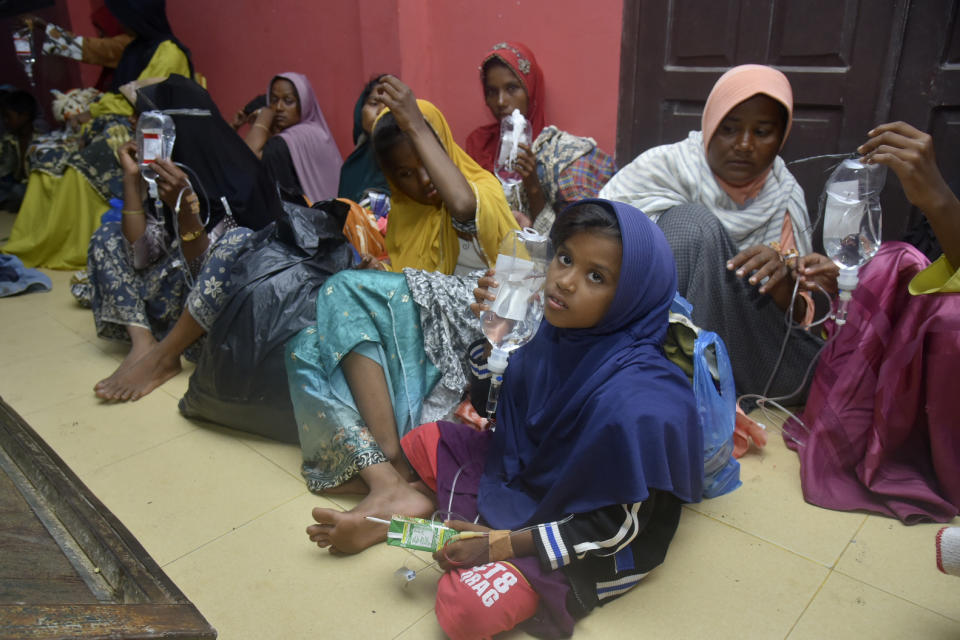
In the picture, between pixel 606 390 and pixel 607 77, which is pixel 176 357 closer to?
pixel 606 390

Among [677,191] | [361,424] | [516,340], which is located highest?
[677,191]

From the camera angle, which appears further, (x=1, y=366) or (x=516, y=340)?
(x=1, y=366)

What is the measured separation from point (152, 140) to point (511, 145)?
5.15ft

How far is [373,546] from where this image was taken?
1750 millimetres

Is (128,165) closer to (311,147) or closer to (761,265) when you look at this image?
(311,147)

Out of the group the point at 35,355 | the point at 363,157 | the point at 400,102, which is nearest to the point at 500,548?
the point at 400,102

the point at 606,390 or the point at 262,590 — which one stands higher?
the point at 606,390

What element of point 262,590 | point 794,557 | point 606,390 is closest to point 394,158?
point 606,390

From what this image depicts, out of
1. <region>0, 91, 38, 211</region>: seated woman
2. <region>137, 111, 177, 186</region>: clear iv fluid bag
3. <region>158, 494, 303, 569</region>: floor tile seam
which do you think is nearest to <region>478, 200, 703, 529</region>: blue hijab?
<region>158, 494, 303, 569</region>: floor tile seam

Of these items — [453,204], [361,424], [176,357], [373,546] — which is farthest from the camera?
[176,357]

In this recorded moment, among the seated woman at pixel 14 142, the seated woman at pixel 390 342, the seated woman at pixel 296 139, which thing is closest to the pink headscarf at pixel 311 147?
the seated woman at pixel 296 139

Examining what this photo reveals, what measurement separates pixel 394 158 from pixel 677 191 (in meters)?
1.07

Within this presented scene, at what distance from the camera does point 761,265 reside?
2131 mm

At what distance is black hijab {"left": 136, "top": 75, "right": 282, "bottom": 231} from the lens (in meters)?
3.02
